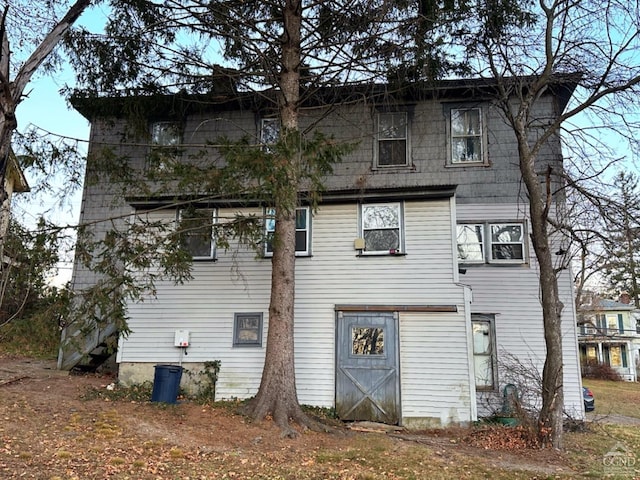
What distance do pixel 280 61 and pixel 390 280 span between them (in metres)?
5.17

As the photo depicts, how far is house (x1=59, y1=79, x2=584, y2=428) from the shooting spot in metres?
10.0

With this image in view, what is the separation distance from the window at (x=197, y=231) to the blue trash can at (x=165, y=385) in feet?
8.09

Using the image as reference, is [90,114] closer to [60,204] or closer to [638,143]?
[60,204]

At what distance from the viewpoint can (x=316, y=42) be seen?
10.1 m

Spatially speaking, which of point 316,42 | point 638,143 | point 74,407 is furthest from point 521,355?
point 74,407

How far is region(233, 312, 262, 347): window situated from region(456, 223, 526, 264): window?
522 centimetres

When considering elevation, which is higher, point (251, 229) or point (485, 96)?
point (485, 96)

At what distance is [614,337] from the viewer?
30984 millimetres

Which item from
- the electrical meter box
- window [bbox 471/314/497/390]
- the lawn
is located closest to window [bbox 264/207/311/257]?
the electrical meter box

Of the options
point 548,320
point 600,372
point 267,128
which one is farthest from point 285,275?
point 600,372

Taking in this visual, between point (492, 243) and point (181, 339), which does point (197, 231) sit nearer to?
point (181, 339)

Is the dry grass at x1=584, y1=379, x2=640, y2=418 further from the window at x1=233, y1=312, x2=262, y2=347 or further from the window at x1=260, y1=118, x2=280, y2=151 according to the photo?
the window at x1=260, y1=118, x2=280, y2=151

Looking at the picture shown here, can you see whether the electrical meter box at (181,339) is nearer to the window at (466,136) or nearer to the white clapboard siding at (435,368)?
the white clapboard siding at (435,368)

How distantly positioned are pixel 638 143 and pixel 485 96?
4402mm
